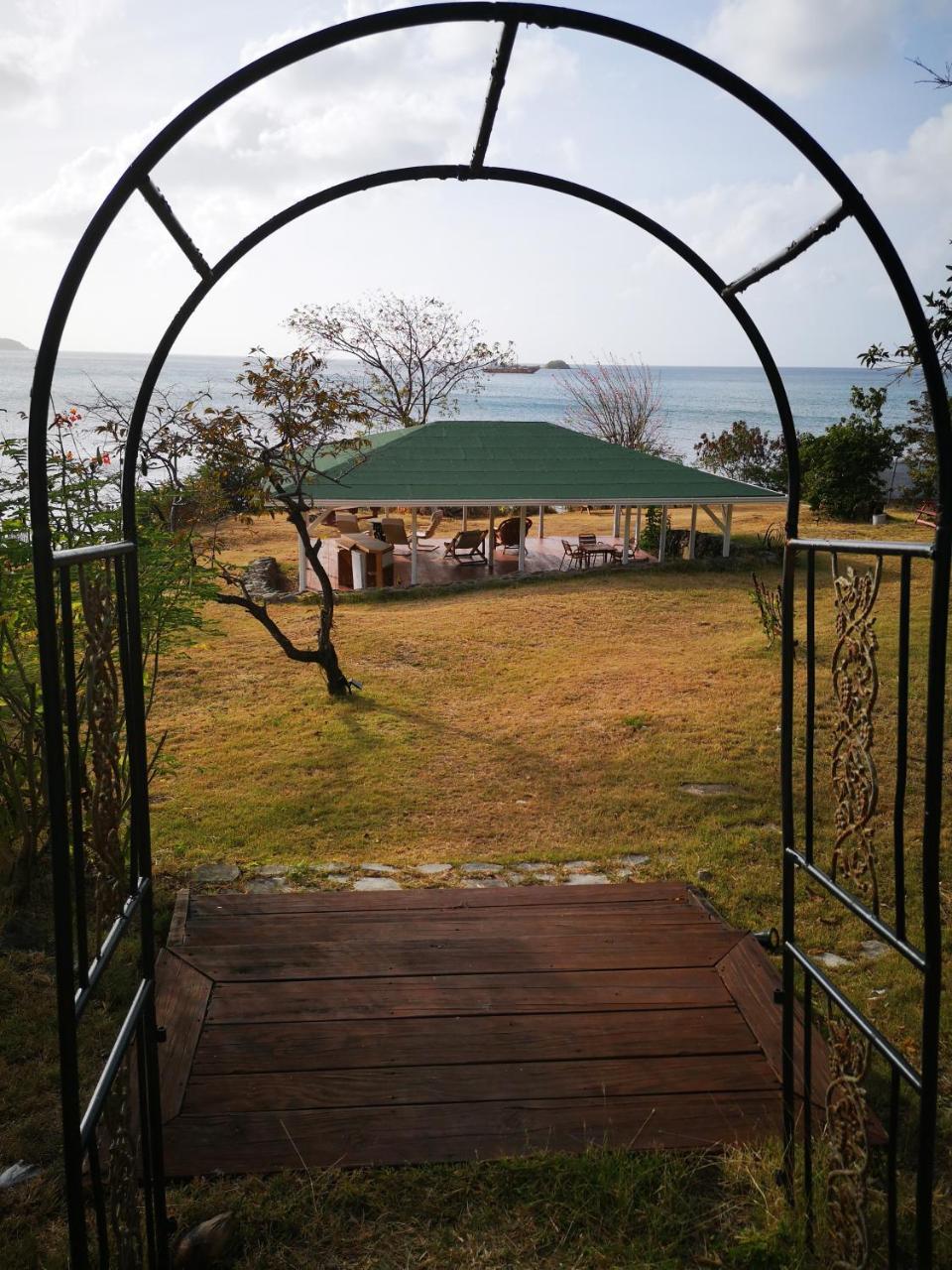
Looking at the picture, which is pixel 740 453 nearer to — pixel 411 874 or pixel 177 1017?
pixel 411 874

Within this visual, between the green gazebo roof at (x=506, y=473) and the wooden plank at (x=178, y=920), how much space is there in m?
13.1

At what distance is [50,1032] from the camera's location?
3.90 meters

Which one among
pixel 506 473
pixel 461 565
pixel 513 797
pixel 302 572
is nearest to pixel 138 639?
pixel 513 797

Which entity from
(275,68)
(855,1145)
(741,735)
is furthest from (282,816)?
(275,68)

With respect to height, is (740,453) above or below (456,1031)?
above

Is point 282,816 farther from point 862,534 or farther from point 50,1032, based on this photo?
point 862,534

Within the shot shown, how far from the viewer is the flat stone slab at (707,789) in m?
7.29

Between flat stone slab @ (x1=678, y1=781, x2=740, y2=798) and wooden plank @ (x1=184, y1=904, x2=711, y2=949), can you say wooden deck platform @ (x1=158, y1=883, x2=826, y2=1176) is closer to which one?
wooden plank @ (x1=184, y1=904, x2=711, y2=949)

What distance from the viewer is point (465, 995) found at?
396cm

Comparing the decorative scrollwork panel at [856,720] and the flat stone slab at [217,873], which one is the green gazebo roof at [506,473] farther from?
the decorative scrollwork panel at [856,720]

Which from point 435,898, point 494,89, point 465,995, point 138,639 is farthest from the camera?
point 435,898

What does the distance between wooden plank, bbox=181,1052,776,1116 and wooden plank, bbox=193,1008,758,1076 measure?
42 millimetres

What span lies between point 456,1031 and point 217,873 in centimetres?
262

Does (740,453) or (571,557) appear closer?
(571,557)
